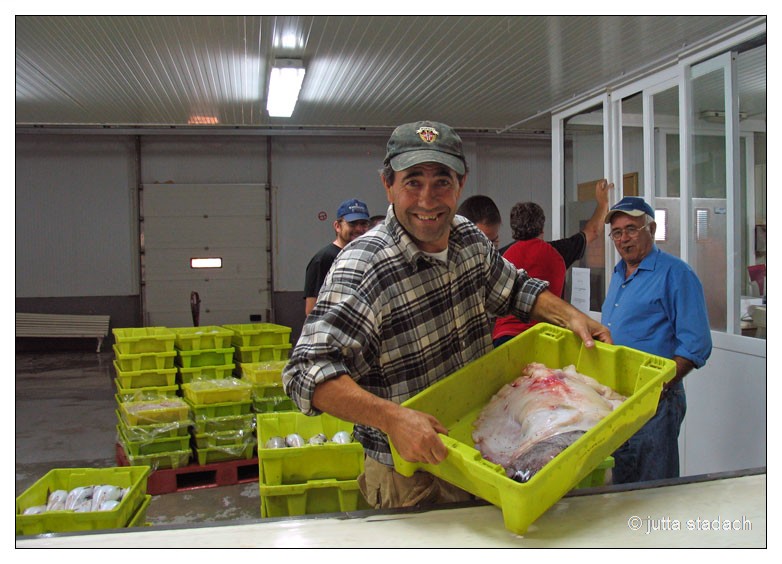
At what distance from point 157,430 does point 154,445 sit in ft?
0.47

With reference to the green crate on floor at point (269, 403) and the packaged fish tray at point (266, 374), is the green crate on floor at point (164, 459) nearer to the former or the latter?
the green crate on floor at point (269, 403)

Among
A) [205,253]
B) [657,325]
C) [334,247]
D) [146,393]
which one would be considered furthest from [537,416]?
[205,253]

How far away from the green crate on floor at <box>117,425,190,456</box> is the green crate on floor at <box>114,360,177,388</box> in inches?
29.8

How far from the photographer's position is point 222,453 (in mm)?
5598

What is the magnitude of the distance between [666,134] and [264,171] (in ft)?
27.0

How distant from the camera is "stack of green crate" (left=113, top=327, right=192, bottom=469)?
17.5 feet

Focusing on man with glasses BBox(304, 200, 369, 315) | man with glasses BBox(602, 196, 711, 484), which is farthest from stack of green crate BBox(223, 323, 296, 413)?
man with glasses BBox(602, 196, 711, 484)

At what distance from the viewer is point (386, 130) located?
11.7 meters

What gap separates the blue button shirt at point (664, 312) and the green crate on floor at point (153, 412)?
12.3ft

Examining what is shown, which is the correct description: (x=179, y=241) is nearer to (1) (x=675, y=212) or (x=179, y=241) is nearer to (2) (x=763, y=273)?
(1) (x=675, y=212)

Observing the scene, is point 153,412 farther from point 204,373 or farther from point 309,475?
point 309,475

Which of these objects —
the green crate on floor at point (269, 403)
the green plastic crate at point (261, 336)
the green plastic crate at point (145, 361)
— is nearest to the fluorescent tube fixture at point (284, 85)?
the green plastic crate at point (261, 336)

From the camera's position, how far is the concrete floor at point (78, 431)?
5.07 m

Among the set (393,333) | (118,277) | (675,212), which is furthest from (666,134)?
(118,277)
